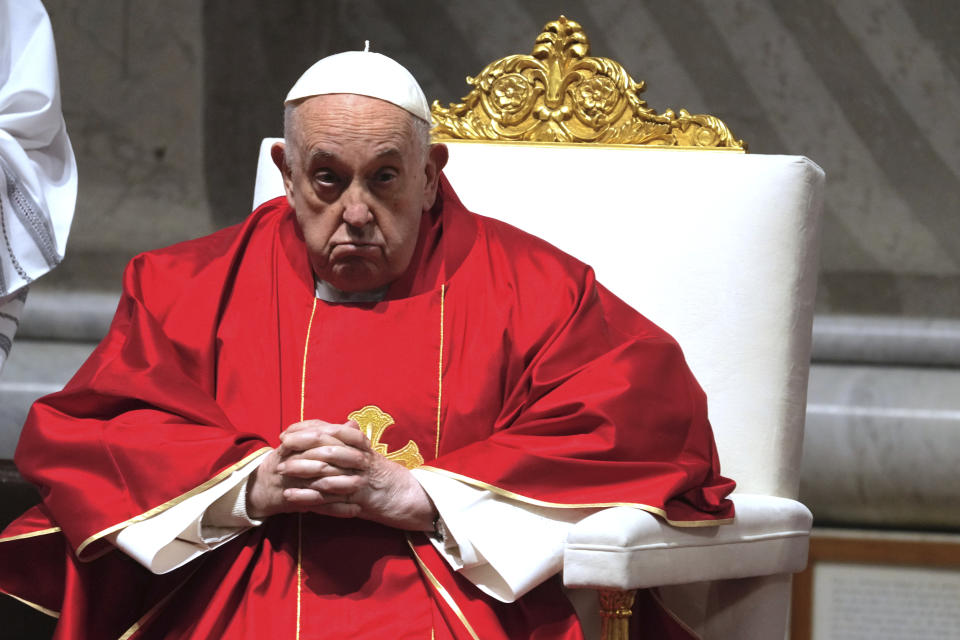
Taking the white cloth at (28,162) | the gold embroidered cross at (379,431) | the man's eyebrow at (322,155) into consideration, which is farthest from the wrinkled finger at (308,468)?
the white cloth at (28,162)

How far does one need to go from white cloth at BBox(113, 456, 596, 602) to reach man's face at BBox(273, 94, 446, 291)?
385 mm

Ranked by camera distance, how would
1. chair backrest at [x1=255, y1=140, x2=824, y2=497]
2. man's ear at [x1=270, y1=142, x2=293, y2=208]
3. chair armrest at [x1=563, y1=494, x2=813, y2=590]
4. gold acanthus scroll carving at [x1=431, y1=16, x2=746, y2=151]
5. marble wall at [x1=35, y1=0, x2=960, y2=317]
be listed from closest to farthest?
1. chair armrest at [x1=563, y1=494, x2=813, y2=590]
2. man's ear at [x1=270, y1=142, x2=293, y2=208]
3. chair backrest at [x1=255, y1=140, x2=824, y2=497]
4. gold acanthus scroll carving at [x1=431, y1=16, x2=746, y2=151]
5. marble wall at [x1=35, y1=0, x2=960, y2=317]

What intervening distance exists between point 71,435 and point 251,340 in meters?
0.36

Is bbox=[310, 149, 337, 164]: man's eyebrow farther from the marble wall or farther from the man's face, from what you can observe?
the marble wall

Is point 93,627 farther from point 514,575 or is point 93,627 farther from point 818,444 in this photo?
point 818,444

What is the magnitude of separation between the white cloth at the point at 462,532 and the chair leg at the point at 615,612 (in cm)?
9

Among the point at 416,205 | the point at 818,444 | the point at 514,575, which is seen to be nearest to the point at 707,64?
the point at 818,444

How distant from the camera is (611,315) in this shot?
2631 millimetres

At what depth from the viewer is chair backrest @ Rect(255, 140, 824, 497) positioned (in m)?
2.78

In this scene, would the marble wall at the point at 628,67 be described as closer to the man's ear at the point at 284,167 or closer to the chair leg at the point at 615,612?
the man's ear at the point at 284,167

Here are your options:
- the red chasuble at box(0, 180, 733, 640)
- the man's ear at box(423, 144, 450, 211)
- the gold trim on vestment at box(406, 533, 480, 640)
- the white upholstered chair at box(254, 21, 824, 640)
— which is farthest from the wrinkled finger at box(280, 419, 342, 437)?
the white upholstered chair at box(254, 21, 824, 640)

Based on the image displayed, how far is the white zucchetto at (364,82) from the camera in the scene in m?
2.43

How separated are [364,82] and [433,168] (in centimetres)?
22

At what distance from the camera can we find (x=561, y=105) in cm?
310
